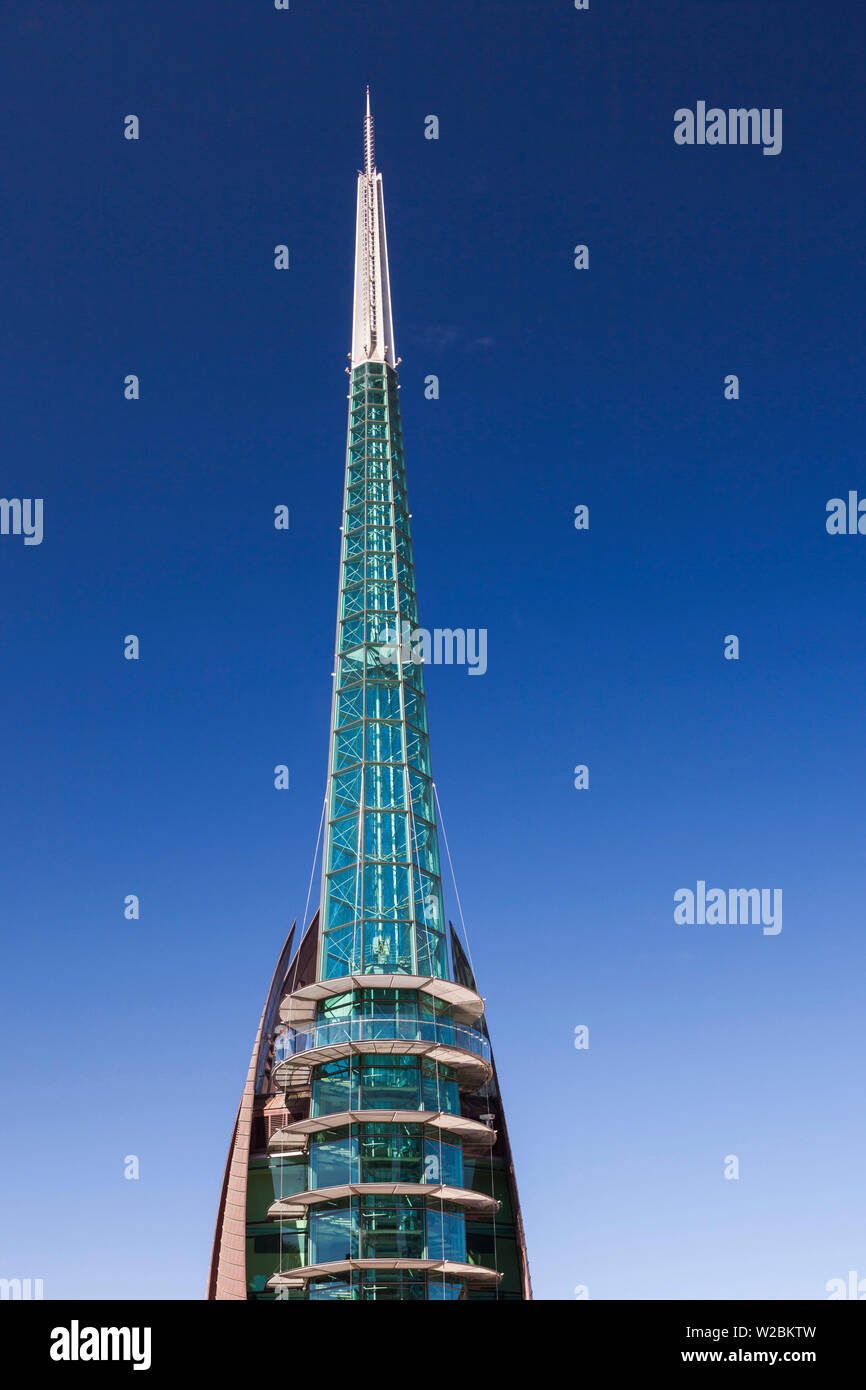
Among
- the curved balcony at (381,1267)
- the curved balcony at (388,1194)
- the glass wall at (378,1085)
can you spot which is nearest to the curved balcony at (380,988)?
the glass wall at (378,1085)

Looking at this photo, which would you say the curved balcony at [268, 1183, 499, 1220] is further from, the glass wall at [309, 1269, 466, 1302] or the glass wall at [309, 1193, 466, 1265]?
the glass wall at [309, 1269, 466, 1302]

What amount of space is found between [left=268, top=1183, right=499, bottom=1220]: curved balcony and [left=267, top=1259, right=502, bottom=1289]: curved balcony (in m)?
2.58

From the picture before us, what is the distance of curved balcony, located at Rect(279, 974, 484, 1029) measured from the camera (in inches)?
2367

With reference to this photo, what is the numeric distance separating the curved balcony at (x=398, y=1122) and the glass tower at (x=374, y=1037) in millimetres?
101

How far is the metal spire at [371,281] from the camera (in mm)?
84562

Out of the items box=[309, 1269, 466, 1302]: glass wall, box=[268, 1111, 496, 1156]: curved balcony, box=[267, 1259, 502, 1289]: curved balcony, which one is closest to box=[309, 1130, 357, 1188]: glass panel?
box=[268, 1111, 496, 1156]: curved balcony

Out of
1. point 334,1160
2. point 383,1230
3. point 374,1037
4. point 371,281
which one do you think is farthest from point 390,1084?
point 371,281

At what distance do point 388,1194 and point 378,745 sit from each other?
24230 mm

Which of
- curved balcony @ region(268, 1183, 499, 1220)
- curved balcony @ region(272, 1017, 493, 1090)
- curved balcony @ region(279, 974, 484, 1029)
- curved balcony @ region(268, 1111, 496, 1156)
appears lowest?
curved balcony @ region(268, 1183, 499, 1220)

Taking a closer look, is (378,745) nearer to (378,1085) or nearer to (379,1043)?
(379,1043)

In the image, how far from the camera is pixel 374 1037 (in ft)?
188

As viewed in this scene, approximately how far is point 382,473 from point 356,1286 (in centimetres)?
4724
